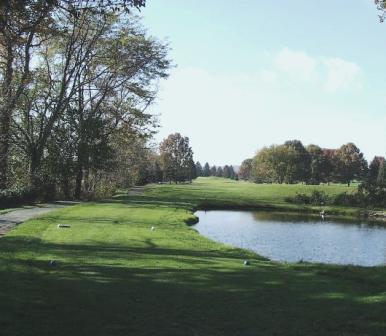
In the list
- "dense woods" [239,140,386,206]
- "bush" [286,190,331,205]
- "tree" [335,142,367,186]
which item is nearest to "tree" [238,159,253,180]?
"dense woods" [239,140,386,206]

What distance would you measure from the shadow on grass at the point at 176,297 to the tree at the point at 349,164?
118m

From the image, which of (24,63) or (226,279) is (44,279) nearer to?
(226,279)

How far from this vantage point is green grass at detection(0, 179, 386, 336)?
7.14 meters

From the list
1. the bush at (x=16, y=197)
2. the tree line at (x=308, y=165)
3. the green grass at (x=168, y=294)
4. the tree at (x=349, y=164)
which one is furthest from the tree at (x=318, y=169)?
the green grass at (x=168, y=294)

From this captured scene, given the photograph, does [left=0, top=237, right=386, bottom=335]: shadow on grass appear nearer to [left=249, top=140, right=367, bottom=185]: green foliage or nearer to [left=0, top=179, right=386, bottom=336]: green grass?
[left=0, top=179, right=386, bottom=336]: green grass

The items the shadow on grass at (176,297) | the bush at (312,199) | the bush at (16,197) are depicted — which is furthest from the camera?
the bush at (312,199)

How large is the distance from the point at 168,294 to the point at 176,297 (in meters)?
0.25

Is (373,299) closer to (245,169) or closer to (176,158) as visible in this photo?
(176,158)

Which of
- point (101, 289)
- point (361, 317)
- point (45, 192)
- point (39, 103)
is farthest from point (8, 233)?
point (39, 103)

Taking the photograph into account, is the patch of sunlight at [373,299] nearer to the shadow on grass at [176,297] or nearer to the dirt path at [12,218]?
the shadow on grass at [176,297]

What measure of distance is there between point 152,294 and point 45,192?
103ft

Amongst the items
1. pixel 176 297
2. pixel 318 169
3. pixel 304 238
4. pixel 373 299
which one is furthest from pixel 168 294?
pixel 318 169

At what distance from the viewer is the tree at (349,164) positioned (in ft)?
417

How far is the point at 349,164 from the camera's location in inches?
5010
